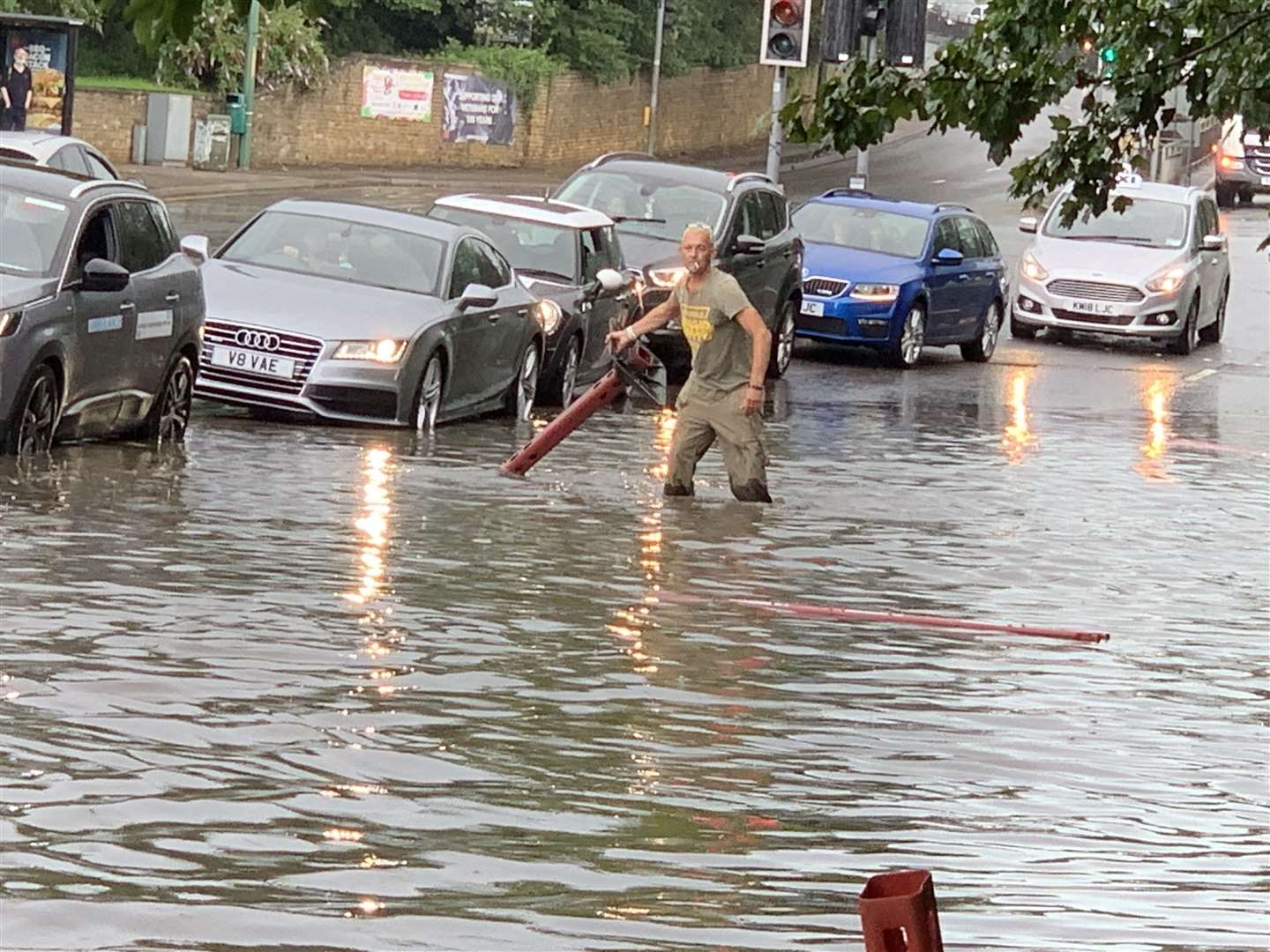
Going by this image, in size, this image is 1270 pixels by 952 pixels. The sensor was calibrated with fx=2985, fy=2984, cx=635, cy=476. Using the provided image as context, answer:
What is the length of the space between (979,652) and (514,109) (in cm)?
5628

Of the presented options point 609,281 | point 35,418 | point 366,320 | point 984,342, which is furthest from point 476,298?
point 984,342

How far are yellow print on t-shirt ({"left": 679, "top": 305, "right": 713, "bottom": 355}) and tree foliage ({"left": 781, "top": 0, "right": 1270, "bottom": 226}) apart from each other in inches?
170

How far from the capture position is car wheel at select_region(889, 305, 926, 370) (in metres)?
30.0

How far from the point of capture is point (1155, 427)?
25.5 metres

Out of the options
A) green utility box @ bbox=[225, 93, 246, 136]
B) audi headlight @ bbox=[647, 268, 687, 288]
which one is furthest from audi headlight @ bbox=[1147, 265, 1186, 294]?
green utility box @ bbox=[225, 93, 246, 136]

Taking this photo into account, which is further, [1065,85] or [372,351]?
[372,351]

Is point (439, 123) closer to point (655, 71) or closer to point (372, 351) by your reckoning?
point (655, 71)

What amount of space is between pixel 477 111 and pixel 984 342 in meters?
35.1

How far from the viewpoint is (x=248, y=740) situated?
27.8 feet

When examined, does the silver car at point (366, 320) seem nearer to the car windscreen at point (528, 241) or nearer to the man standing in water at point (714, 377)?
the car windscreen at point (528, 241)

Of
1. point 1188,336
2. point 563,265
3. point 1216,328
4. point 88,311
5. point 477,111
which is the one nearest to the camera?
point 88,311

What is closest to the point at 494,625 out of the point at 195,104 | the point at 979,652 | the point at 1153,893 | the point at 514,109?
the point at 979,652

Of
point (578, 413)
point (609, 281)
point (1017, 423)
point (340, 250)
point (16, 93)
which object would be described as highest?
point (16, 93)

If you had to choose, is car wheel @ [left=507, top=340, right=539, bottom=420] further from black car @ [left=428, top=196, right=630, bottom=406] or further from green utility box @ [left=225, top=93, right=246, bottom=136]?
green utility box @ [left=225, top=93, right=246, bottom=136]
